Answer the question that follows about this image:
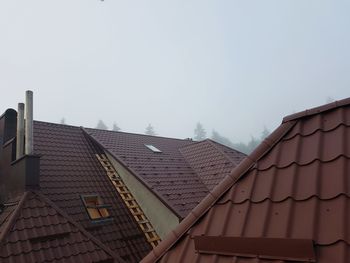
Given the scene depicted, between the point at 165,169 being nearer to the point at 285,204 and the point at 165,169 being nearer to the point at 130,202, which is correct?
the point at 130,202

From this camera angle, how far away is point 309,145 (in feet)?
9.70

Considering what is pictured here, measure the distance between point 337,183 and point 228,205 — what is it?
0.97 metres

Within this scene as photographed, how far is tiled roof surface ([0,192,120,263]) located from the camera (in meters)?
6.09

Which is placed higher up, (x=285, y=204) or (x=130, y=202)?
(x=285, y=204)

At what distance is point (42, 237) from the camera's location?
651cm

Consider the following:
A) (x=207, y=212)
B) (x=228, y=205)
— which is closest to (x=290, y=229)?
(x=228, y=205)

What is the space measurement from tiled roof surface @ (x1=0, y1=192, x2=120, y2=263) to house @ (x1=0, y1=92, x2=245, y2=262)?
0.06 feet

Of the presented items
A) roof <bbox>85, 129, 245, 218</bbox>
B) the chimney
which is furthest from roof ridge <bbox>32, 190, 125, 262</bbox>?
roof <bbox>85, 129, 245, 218</bbox>

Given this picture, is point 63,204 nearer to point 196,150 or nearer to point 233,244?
point 233,244

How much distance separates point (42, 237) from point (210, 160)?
8661 mm

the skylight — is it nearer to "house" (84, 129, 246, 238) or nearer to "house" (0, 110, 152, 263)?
"house" (84, 129, 246, 238)

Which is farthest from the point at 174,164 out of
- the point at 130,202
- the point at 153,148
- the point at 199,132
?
the point at 199,132

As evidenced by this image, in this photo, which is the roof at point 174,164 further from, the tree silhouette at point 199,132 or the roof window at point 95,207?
the tree silhouette at point 199,132

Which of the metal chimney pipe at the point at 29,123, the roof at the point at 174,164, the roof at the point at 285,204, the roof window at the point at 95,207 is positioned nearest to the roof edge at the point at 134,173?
the roof at the point at 174,164
